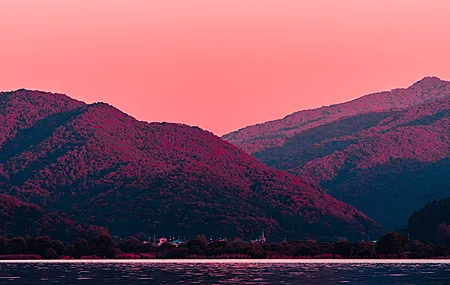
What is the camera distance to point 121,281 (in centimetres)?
12306

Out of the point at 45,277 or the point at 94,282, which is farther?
the point at 45,277

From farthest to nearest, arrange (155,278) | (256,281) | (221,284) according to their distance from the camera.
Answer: (155,278) < (256,281) < (221,284)

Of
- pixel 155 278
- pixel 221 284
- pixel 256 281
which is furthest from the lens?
pixel 155 278

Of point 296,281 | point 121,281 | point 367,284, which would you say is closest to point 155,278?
point 121,281

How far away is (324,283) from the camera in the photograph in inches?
4670

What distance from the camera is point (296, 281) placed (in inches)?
4806

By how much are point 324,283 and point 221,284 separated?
13102 millimetres

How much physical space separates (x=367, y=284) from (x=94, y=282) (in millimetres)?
32261

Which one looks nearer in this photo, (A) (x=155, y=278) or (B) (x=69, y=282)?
(B) (x=69, y=282)

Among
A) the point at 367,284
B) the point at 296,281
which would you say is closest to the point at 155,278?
the point at 296,281

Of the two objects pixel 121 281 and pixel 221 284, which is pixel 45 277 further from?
pixel 221 284

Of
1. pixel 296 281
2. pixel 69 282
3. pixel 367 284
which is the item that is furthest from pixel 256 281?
pixel 69 282

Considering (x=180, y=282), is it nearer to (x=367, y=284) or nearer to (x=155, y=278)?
(x=155, y=278)

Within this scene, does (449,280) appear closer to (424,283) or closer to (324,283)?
(424,283)
